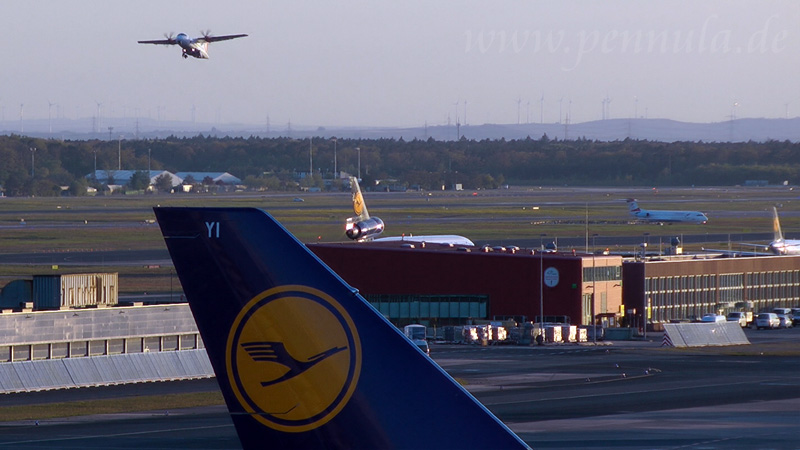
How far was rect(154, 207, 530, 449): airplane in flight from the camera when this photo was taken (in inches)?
432

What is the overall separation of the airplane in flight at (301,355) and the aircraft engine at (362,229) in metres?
81.3

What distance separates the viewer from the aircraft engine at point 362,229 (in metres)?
93.1

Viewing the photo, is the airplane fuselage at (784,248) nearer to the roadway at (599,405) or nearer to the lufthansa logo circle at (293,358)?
the roadway at (599,405)

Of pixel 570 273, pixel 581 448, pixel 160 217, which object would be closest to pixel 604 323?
pixel 570 273

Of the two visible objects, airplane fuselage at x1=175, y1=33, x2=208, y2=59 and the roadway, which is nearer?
the roadway

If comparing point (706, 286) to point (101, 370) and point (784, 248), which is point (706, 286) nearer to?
point (784, 248)

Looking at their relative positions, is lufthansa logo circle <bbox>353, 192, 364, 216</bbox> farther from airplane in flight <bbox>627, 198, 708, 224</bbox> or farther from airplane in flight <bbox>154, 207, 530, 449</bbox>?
airplane in flight <bbox>154, 207, 530, 449</bbox>

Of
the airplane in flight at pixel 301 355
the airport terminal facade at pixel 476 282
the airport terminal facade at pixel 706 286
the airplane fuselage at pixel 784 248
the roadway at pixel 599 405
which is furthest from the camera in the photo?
→ the airplane fuselage at pixel 784 248

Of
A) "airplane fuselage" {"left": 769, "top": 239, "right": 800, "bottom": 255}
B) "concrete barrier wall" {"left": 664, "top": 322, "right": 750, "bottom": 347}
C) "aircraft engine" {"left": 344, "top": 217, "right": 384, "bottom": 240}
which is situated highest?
"aircraft engine" {"left": 344, "top": 217, "right": 384, "bottom": 240}

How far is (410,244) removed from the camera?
74.5m

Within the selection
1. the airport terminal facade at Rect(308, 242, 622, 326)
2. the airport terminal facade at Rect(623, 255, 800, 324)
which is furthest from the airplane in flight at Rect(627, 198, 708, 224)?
the airport terminal facade at Rect(308, 242, 622, 326)

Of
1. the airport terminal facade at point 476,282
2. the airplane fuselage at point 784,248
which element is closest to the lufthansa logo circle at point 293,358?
the airport terminal facade at point 476,282

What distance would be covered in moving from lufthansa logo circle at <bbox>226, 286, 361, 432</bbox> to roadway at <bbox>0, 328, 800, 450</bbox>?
64.2 ft

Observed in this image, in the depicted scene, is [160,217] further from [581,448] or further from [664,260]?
[664,260]
